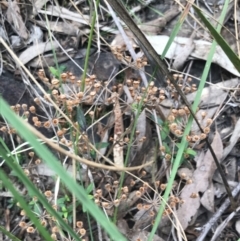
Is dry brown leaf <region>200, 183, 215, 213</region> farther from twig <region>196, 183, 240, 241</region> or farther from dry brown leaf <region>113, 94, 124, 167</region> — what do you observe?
dry brown leaf <region>113, 94, 124, 167</region>

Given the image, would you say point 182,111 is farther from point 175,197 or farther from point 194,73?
point 194,73

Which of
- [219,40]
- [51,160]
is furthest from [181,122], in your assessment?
[51,160]

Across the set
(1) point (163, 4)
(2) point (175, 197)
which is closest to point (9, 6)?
(1) point (163, 4)

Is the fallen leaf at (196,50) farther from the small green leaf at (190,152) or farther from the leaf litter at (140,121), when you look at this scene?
the small green leaf at (190,152)

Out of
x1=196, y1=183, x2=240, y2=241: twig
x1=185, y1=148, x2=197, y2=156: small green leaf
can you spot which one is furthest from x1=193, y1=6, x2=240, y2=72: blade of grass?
x1=196, y1=183, x2=240, y2=241: twig

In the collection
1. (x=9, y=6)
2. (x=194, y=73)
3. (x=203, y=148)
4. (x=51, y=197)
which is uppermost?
(x=9, y=6)

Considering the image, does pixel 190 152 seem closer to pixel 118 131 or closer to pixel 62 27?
pixel 118 131
